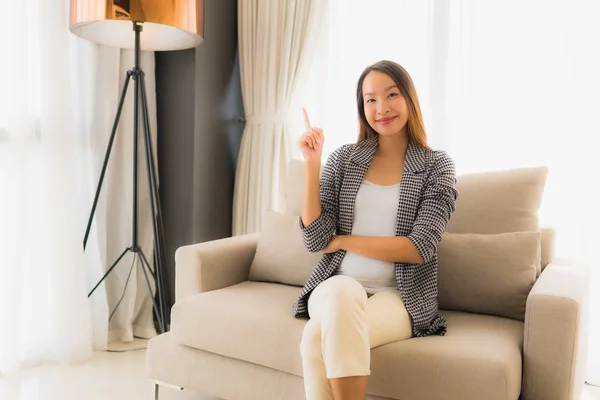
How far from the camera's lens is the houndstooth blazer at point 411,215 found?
1.61 m

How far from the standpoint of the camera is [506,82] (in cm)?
247

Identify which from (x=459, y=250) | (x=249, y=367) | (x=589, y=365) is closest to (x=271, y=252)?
(x=249, y=367)

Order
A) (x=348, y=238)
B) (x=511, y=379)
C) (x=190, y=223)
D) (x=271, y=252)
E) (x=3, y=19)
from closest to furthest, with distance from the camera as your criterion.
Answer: (x=511, y=379), (x=348, y=238), (x=271, y=252), (x=3, y=19), (x=190, y=223)

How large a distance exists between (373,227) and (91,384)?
52.1 inches

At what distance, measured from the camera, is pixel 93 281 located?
106 inches

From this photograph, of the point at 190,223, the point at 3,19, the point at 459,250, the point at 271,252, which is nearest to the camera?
the point at 459,250

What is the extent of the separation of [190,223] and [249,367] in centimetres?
121

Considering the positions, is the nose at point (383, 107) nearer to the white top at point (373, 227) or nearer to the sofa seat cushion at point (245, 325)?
the white top at point (373, 227)

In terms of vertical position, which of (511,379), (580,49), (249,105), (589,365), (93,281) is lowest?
(589,365)

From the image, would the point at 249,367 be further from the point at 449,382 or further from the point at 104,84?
the point at 104,84

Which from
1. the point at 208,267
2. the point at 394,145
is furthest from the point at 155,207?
the point at 394,145

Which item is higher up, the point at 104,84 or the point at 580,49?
the point at 580,49

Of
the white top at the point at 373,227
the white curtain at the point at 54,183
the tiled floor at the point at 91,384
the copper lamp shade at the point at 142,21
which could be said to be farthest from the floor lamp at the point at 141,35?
the white top at the point at 373,227

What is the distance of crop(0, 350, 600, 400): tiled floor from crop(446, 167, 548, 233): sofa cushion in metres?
0.85
